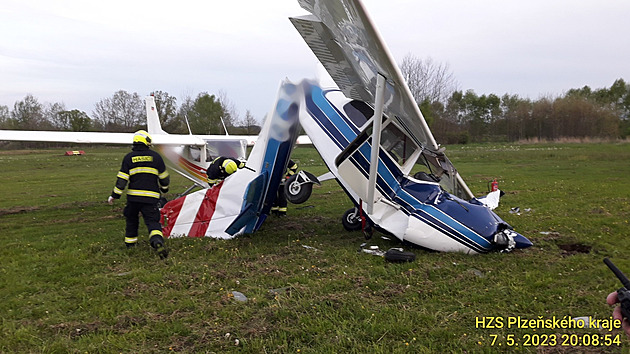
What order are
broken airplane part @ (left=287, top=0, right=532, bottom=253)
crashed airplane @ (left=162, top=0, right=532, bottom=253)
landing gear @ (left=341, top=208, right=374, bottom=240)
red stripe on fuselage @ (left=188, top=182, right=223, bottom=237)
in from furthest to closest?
landing gear @ (left=341, top=208, right=374, bottom=240)
red stripe on fuselage @ (left=188, top=182, right=223, bottom=237)
crashed airplane @ (left=162, top=0, right=532, bottom=253)
broken airplane part @ (left=287, top=0, right=532, bottom=253)

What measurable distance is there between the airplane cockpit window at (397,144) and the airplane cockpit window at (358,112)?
14.3 inches

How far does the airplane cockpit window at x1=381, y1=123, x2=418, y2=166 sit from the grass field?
1.46 metres

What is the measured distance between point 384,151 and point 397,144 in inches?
14.8

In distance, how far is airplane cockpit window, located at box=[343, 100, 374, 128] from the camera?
21.6ft

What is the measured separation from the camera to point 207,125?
48875 millimetres

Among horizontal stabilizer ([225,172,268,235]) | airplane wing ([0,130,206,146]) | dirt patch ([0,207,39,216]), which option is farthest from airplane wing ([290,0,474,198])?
dirt patch ([0,207,39,216])

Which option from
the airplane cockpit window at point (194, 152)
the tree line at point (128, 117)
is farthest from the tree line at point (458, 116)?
the airplane cockpit window at point (194, 152)

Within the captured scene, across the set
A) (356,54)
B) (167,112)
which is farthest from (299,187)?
(167,112)

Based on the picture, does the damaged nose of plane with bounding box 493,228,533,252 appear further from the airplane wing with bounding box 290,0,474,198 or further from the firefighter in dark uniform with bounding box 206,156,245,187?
the firefighter in dark uniform with bounding box 206,156,245,187

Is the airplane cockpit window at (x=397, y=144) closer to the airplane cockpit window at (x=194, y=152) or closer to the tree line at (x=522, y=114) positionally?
the airplane cockpit window at (x=194, y=152)

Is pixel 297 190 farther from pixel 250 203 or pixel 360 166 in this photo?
pixel 360 166

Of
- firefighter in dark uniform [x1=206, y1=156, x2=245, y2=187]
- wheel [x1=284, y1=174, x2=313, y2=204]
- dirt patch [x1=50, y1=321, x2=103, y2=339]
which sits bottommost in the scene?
dirt patch [x1=50, y1=321, x2=103, y2=339]

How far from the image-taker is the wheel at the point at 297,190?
280 inches

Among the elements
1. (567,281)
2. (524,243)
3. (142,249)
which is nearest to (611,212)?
(524,243)
